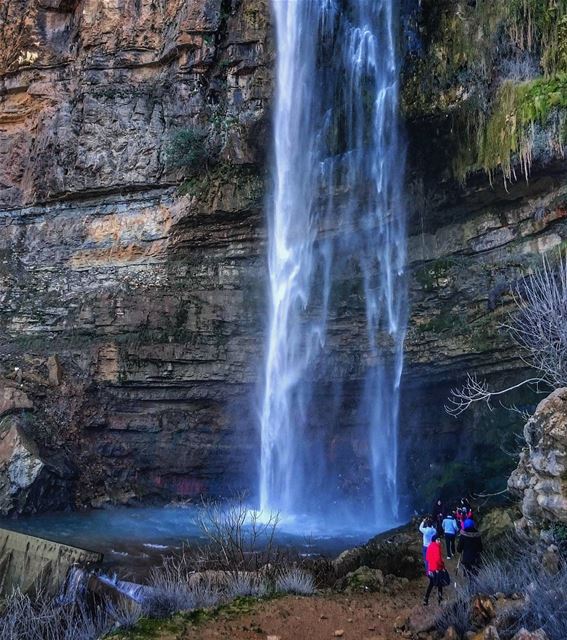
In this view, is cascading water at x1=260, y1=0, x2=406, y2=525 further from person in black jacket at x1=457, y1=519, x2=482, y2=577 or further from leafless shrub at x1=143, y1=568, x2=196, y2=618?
leafless shrub at x1=143, y1=568, x2=196, y2=618

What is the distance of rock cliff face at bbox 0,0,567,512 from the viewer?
17.0m

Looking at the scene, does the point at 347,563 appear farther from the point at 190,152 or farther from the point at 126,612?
the point at 190,152

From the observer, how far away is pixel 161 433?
19.0m

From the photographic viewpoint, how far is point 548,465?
759 cm

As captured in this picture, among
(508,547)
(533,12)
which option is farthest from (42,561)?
(533,12)

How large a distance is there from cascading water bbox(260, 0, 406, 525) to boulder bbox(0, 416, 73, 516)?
5.94m

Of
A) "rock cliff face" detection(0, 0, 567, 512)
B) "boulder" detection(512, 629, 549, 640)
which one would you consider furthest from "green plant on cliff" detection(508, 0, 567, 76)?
"boulder" detection(512, 629, 549, 640)

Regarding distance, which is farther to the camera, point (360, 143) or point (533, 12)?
point (360, 143)

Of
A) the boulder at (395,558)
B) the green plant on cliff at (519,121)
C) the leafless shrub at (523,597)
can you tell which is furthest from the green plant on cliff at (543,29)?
the leafless shrub at (523,597)

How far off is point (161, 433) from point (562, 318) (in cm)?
1220

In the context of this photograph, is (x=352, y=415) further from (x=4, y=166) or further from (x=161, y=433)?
(x=4, y=166)

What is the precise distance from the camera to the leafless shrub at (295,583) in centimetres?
832

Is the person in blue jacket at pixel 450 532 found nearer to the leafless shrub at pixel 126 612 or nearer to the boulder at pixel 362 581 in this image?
the boulder at pixel 362 581

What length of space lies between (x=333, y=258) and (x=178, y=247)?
16.4 ft
